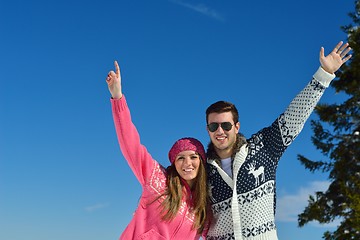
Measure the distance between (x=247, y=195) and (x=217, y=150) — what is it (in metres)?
0.46

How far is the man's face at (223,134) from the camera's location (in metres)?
4.61

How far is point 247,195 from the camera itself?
449cm

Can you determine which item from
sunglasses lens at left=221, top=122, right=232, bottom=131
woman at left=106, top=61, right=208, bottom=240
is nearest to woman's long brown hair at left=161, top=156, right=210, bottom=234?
woman at left=106, top=61, right=208, bottom=240

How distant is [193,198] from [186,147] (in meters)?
0.41

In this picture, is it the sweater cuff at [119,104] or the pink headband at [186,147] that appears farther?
the pink headband at [186,147]

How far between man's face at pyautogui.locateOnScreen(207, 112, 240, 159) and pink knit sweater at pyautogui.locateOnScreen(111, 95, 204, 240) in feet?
1.63

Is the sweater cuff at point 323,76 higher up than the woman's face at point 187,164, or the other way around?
the sweater cuff at point 323,76

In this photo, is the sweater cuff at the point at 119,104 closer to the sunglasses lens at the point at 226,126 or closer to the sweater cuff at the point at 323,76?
the sunglasses lens at the point at 226,126

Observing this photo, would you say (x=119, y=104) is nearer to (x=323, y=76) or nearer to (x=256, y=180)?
(x=256, y=180)

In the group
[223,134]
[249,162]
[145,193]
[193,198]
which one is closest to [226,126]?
[223,134]

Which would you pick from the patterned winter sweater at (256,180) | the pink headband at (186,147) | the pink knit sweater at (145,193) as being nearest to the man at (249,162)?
the patterned winter sweater at (256,180)

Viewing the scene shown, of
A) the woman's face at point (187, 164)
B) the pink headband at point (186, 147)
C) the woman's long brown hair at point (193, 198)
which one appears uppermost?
the pink headband at point (186, 147)

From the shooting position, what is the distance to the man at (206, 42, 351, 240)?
449cm

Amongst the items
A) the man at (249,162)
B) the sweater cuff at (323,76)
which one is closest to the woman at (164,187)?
the man at (249,162)
